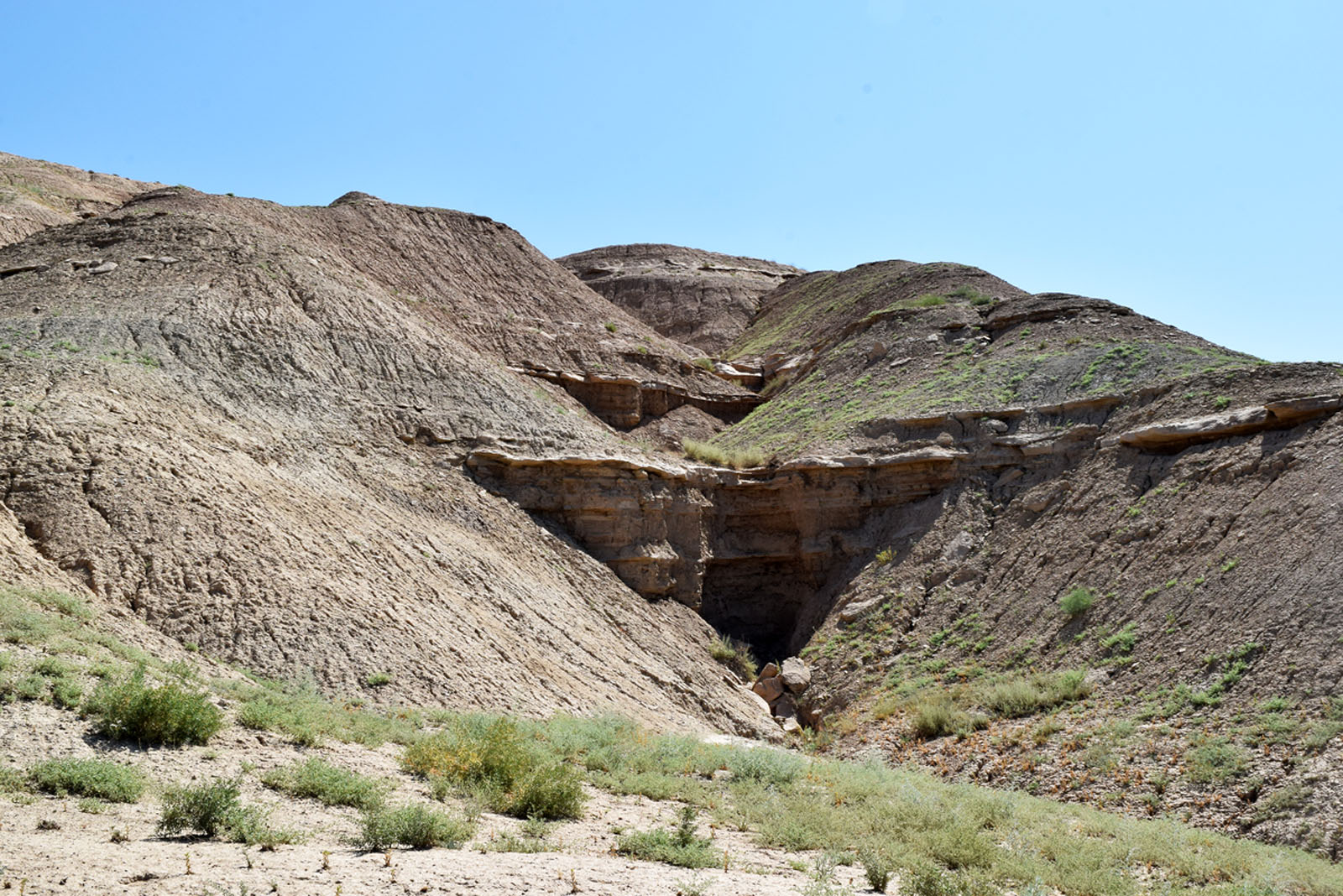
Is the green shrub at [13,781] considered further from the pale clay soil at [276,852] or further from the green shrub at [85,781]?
the pale clay soil at [276,852]

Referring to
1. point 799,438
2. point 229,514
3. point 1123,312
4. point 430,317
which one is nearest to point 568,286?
point 430,317

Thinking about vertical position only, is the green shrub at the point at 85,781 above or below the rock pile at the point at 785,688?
below

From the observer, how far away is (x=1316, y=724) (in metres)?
12.7

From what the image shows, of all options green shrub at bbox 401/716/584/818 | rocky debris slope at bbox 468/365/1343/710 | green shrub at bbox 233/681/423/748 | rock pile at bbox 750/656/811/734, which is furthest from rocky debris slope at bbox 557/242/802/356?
green shrub at bbox 401/716/584/818

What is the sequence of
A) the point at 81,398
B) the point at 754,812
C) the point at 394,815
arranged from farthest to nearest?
the point at 81,398 → the point at 754,812 → the point at 394,815

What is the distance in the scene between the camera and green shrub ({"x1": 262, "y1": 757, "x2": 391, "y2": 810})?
8750 mm

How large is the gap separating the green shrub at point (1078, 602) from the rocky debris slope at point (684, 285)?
23372 millimetres

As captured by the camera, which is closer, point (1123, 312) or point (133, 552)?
point (133, 552)

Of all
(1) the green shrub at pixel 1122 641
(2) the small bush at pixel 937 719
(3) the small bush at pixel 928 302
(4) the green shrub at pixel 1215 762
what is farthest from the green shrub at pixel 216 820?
(3) the small bush at pixel 928 302

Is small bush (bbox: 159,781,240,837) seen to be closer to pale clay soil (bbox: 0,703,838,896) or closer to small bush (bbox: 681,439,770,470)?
pale clay soil (bbox: 0,703,838,896)

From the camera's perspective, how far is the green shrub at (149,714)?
912 cm

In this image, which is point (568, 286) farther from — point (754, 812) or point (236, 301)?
point (754, 812)

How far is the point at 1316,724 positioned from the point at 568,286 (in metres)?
26.5

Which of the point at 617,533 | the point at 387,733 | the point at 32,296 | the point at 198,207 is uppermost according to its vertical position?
the point at 198,207
